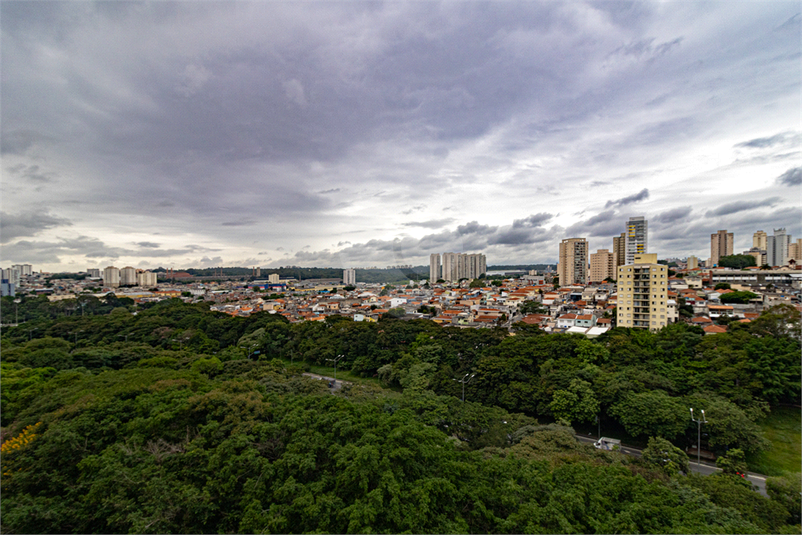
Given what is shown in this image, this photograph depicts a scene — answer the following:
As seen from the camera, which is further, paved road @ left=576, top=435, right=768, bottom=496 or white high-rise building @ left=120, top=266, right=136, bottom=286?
white high-rise building @ left=120, top=266, right=136, bottom=286

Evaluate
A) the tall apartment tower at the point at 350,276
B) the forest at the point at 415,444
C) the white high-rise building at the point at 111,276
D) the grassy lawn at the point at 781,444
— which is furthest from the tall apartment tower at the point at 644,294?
the white high-rise building at the point at 111,276

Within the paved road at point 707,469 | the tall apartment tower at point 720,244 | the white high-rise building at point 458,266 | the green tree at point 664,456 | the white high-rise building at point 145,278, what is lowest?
the paved road at point 707,469

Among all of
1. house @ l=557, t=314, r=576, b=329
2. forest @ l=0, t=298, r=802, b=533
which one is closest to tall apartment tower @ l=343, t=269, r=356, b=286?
house @ l=557, t=314, r=576, b=329

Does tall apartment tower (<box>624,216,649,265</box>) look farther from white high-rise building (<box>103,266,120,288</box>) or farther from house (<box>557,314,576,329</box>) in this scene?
white high-rise building (<box>103,266,120,288</box>)

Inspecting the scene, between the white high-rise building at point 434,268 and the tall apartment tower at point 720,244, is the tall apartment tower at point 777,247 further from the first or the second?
the white high-rise building at point 434,268

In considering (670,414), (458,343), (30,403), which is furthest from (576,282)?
(30,403)

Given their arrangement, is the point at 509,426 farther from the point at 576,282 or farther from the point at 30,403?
the point at 576,282
